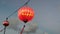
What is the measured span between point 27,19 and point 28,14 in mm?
399

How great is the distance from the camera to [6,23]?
22031 mm

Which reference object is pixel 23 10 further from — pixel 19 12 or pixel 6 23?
pixel 6 23

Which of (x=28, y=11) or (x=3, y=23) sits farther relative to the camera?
(x=3, y=23)

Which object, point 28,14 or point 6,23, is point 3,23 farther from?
point 28,14

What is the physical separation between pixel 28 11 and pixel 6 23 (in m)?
6.80

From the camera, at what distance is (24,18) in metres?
15.7

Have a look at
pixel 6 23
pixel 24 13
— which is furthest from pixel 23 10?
pixel 6 23

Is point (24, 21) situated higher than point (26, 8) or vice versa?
point (26, 8)

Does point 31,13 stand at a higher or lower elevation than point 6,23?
higher

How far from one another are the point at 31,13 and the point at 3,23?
22.6ft

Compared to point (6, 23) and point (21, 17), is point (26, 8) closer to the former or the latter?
point (21, 17)

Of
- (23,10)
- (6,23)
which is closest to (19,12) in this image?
Result: (23,10)

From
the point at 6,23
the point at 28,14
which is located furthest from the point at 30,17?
the point at 6,23

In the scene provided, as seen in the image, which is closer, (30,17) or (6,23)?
(30,17)
